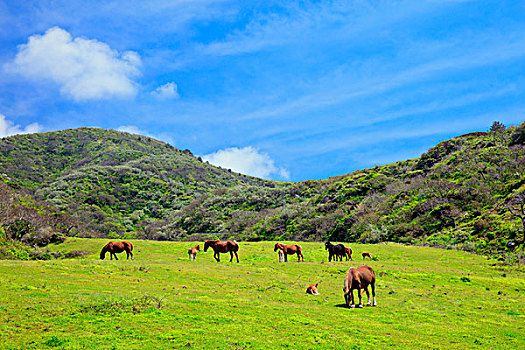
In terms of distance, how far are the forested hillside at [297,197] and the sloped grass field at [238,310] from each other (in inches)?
1151

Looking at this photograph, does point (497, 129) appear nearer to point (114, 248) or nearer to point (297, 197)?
point (297, 197)

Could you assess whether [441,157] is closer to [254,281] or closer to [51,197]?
[254,281]

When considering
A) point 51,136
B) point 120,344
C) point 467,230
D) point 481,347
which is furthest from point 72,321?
point 51,136

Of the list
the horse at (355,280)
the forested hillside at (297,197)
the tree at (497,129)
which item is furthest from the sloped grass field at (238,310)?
the tree at (497,129)

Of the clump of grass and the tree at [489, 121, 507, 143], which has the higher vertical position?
the tree at [489, 121, 507, 143]

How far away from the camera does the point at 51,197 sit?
10544 cm

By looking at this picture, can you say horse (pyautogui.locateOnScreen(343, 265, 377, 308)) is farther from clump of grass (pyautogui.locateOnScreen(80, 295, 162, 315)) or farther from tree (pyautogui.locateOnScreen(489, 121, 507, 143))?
tree (pyautogui.locateOnScreen(489, 121, 507, 143))

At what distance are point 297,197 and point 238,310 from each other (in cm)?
11121

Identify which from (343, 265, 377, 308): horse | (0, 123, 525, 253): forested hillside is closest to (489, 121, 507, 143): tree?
(0, 123, 525, 253): forested hillside

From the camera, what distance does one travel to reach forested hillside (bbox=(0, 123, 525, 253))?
197 ft

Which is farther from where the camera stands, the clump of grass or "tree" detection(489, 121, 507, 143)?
"tree" detection(489, 121, 507, 143)

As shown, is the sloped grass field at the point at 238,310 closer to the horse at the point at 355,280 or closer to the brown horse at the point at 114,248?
the horse at the point at 355,280

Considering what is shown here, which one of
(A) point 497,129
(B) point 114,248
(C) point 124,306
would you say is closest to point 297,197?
(A) point 497,129

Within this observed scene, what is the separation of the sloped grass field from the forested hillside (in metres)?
29.2
